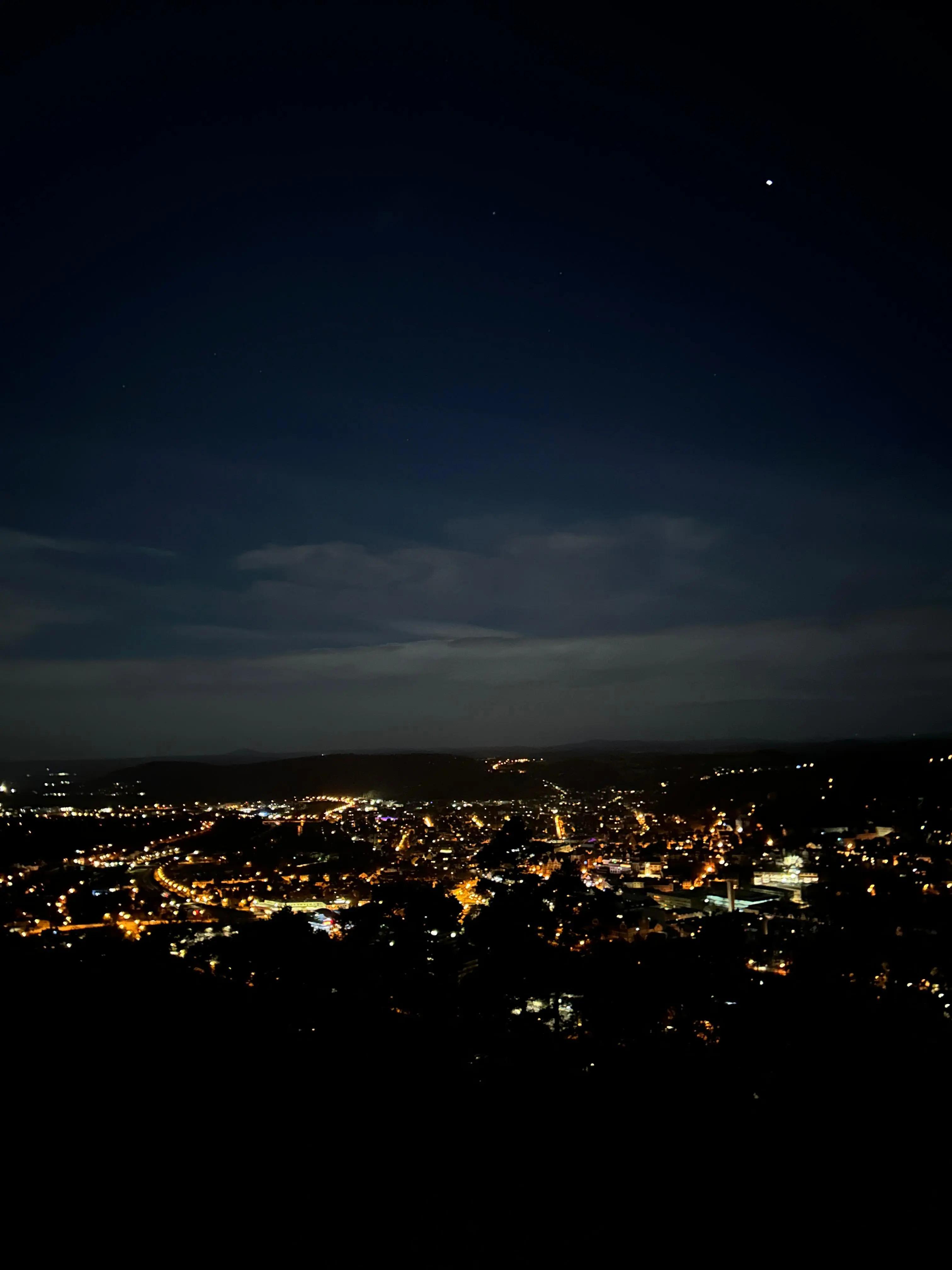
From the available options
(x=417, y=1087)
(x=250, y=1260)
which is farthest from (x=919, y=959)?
(x=250, y=1260)

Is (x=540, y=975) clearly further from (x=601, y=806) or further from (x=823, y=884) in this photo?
(x=601, y=806)

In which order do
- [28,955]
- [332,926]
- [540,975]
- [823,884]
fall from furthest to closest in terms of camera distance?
[823,884]
[332,926]
[28,955]
[540,975]

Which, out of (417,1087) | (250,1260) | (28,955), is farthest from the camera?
(28,955)

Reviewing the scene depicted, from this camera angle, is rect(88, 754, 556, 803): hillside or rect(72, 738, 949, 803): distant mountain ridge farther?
rect(88, 754, 556, 803): hillside

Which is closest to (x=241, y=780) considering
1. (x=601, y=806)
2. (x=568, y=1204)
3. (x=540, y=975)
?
(x=601, y=806)

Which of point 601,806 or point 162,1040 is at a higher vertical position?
point 162,1040

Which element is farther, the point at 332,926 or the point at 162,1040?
the point at 332,926

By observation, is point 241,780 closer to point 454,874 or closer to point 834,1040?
point 454,874

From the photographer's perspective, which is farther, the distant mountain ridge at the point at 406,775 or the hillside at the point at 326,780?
the hillside at the point at 326,780

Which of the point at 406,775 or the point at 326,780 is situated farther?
the point at 326,780
